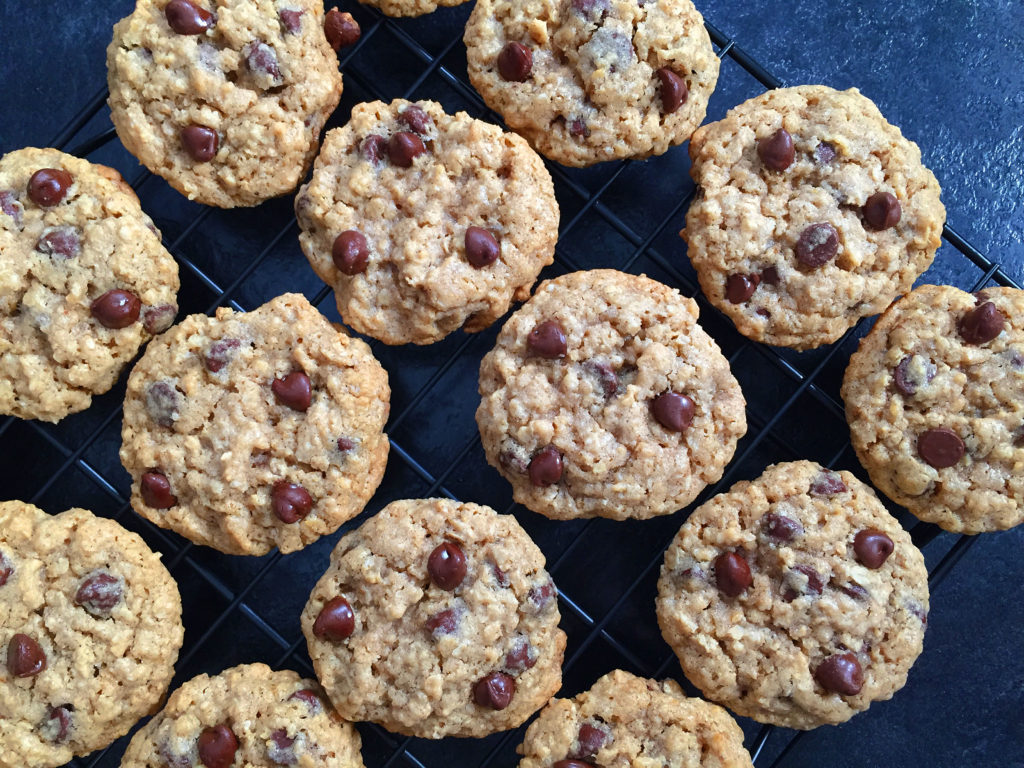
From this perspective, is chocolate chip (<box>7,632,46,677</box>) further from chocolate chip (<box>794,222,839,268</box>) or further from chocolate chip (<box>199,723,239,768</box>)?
chocolate chip (<box>794,222,839,268</box>)

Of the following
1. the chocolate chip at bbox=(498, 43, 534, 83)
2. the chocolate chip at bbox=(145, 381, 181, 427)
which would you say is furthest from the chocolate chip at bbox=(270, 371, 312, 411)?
the chocolate chip at bbox=(498, 43, 534, 83)

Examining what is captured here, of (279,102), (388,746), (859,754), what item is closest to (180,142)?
(279,102)

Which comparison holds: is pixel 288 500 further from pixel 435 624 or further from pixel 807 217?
pixel 807 217

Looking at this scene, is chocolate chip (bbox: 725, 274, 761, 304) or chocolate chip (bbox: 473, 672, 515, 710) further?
chocolate chip (bbox: 725, 274, 761, 304)

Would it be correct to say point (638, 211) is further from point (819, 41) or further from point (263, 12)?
point (263, 12)

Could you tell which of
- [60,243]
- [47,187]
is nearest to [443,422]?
[60,243]

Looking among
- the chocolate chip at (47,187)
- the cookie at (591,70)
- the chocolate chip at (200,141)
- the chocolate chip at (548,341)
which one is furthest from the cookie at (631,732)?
the chocolate chip at (47,187)
